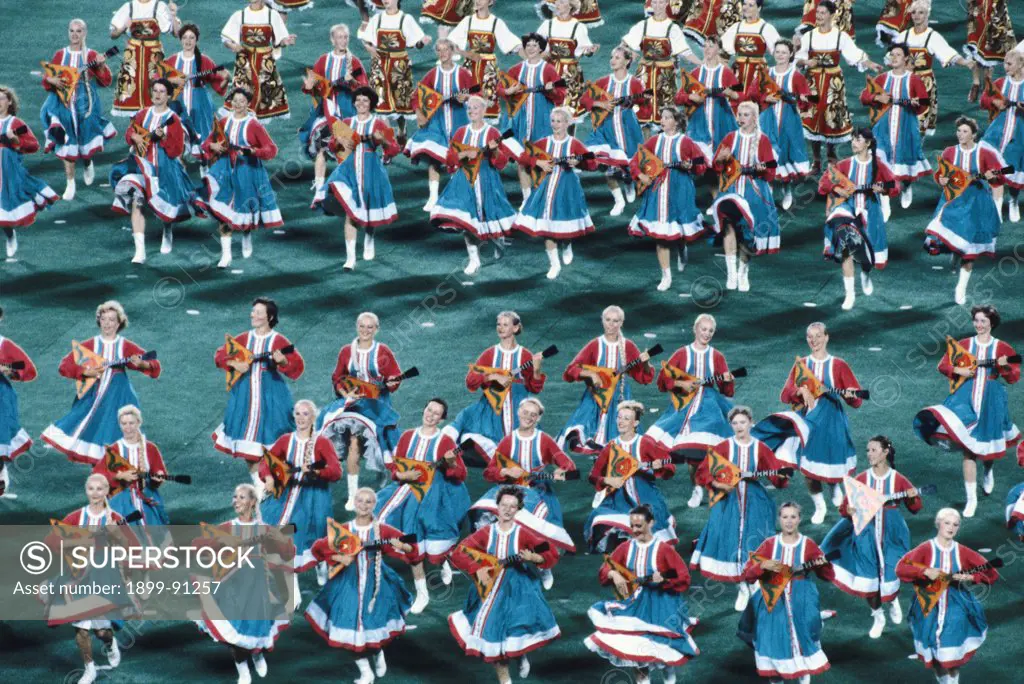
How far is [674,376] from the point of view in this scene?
59.0 ft

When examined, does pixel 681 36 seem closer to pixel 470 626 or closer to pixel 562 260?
pixel 562 260

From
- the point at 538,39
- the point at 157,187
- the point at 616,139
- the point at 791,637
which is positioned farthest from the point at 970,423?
the point at 157,187

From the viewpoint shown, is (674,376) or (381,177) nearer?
(674,376)

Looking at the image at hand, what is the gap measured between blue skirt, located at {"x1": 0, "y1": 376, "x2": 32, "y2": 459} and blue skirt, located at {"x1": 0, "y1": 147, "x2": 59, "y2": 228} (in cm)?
392

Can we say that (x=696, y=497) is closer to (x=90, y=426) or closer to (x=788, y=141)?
(x=90, y=426)

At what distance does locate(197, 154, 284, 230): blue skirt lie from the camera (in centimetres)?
2139

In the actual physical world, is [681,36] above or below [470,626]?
above

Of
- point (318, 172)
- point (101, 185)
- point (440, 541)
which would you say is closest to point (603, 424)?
point (440, 541)

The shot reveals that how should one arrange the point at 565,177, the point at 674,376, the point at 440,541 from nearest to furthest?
the point at 440,541, the point at 674,376, the point at 565,177

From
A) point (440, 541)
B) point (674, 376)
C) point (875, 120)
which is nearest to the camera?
point (440, 541)

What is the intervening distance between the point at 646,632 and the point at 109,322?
507cm

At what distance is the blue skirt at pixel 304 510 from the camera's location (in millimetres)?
16516

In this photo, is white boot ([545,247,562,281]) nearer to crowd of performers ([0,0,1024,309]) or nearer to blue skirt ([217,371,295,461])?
crowd of performers ([0,0,1024,309])

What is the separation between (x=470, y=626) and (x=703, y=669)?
5.33ft
